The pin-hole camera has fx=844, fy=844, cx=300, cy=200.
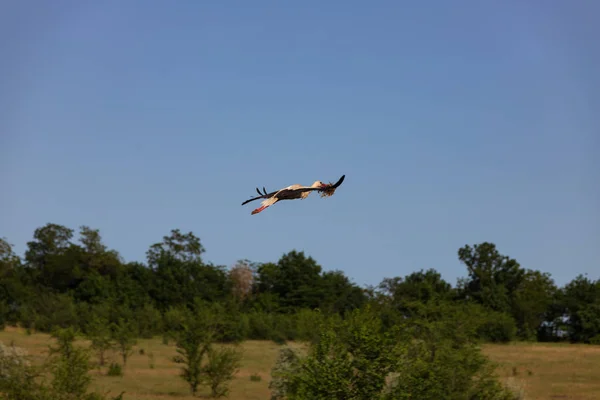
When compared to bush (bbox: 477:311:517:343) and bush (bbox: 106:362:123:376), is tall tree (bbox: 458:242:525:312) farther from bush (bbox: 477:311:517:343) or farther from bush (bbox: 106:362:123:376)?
bush (bbox: 106:362:123:376)

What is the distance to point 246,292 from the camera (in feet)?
306

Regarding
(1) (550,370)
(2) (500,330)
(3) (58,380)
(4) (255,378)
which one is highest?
(2) (500,330)

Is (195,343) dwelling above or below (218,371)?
above

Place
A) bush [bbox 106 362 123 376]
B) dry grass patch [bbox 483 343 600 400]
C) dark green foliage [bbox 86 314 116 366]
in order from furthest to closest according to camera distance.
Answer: dark green foliage [bbox 86 314 116 366] → bush [bbox 106 362 123 376] → dry grass patch [bbox 483 343 600 400]

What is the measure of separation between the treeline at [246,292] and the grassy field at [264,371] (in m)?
4.32

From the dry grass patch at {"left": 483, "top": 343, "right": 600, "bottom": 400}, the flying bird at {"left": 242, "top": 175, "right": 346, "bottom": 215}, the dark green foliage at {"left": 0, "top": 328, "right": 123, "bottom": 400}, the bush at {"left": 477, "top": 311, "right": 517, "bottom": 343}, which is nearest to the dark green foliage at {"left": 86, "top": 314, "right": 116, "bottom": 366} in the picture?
the dark green foliage at {"left": 0, "top": 328, "right": 123, "bottom": 400}

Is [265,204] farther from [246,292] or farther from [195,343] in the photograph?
[246,292]

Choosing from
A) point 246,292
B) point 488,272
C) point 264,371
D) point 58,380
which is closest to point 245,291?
point 246,292

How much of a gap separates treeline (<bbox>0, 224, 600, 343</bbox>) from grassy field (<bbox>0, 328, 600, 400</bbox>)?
4320mm

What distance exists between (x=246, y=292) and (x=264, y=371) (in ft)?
148

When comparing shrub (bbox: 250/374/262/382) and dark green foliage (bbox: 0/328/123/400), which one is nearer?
dark green foliage (bbox: 0/328/123/400)

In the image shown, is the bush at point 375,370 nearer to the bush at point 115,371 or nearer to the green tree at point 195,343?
the green tree at point 195,343

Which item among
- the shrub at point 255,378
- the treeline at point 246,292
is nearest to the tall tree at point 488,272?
the treeline at point 246,292

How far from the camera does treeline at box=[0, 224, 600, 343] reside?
232ft
